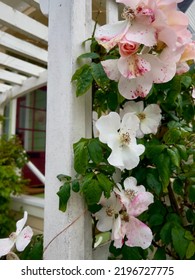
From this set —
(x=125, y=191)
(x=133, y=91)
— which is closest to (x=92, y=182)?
(x=125, y=191)

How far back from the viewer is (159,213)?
640 millimetres

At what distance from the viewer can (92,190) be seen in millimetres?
518

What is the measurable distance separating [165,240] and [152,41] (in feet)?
1.64

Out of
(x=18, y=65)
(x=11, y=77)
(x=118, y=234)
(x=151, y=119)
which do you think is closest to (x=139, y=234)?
(x=118, y=234)

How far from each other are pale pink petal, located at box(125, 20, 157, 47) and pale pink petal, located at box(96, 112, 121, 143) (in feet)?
0.57

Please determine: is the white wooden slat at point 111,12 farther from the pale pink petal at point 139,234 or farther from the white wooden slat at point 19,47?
the white wooden slat at point 19,47

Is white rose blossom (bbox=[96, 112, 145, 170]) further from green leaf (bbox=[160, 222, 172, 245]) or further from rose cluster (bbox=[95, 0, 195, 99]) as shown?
green leaf (bbox=[160, 222, 172, 245])

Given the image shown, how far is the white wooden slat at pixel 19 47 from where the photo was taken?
1518mm

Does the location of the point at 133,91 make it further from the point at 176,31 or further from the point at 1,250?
the point at 1,250

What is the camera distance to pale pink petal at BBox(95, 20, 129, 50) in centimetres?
48

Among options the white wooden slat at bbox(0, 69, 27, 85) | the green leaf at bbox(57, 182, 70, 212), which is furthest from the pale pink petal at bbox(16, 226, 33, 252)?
the white wooden slat at bbox(0, 69, 27, 85)

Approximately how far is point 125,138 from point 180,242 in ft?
1.01

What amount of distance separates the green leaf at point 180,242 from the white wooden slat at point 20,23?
1344 millimetres

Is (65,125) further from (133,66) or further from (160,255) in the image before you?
(160,255)
